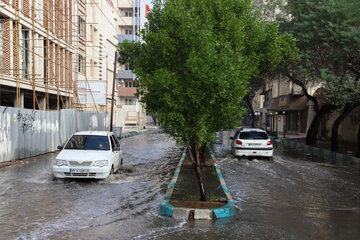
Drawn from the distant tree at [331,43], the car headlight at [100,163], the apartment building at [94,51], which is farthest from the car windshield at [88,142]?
the apartment building at [94,51]

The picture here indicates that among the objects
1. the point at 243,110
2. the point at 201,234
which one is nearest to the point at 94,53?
the point at 243,110

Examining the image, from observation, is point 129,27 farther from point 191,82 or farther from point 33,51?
point 191,82

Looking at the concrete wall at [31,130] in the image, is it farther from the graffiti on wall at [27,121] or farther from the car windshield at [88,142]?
the car windshield at [88,142]

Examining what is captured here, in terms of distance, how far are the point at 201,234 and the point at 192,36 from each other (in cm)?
412

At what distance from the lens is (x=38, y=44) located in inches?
1024

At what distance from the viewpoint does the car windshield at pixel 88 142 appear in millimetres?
12078

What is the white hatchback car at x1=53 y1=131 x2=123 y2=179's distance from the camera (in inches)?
432

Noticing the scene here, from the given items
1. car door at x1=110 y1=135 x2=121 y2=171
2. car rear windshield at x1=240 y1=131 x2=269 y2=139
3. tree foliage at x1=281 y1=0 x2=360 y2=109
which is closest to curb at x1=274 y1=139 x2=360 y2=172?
tree foliage at x1=281 y1=0 x2=360 y2=109

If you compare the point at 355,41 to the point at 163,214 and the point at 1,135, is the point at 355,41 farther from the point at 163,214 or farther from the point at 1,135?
the point at 1,135

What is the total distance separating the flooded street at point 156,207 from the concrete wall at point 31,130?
2.15 m

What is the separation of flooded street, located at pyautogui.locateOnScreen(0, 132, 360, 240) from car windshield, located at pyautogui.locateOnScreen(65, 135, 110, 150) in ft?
3.77

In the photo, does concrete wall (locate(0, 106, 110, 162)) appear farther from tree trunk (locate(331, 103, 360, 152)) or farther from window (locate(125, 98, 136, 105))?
window (locate(125, 98, 136, 105))

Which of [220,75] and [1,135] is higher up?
[220,75]

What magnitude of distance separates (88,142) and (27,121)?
6.50 meters
